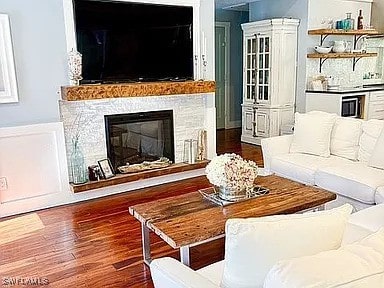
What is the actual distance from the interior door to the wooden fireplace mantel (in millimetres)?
3563

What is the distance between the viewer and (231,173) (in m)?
2.61

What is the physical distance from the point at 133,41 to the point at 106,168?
56.3 inches

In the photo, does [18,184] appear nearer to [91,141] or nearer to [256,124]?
[91,141]

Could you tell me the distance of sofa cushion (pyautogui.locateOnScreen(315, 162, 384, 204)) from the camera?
314cm

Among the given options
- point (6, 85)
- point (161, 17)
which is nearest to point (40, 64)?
point (6, 85)

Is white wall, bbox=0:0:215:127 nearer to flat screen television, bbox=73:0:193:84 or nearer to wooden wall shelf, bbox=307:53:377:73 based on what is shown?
flat screen television, bbox=73:0:193:84

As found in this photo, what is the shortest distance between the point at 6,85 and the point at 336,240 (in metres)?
3.26

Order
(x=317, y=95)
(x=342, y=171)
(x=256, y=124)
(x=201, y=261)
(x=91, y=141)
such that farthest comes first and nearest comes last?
(x=256, y=124) → (x=317, y=95) → (x=91, y=141) → (x=342, y=171) → (x=201, y=261)

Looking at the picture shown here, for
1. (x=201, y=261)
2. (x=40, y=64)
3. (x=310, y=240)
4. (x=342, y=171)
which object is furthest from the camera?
(x=40, y=64)

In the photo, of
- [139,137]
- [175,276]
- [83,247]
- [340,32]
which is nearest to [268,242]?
[175,276]

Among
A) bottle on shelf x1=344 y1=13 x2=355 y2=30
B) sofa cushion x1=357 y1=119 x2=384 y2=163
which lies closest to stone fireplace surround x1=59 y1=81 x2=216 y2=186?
sofa cushion x1=357 y1=119 x2=384 y2=163

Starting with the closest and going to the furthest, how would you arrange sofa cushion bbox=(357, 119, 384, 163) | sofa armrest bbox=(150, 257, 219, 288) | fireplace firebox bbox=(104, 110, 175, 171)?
sofa armrest bbox=(150, 257, 219, 288)
sofa cushion bbox=(357, 119, 384, 163)
fireplace firebox bbox=(104, 110, 175, 171)

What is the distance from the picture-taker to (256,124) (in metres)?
6.72

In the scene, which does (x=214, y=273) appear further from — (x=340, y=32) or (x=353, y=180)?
(x=340, y=32)
